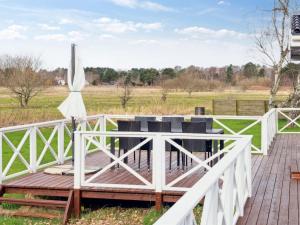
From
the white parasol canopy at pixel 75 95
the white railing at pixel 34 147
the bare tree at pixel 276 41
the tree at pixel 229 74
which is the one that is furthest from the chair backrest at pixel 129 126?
the tree at pixel 229 74

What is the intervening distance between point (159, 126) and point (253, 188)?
76.2 inches

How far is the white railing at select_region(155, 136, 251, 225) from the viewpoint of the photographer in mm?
2432

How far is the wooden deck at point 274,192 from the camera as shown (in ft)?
16.8

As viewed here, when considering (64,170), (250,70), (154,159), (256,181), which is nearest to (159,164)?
(154,159)

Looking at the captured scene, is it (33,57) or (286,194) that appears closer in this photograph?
(286,194)

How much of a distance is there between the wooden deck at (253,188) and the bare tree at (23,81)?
20.8m

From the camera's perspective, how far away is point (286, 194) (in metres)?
6.24

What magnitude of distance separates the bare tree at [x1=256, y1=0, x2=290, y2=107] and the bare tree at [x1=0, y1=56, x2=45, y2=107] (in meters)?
14.0

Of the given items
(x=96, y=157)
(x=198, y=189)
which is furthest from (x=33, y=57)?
(x=198, y=189)

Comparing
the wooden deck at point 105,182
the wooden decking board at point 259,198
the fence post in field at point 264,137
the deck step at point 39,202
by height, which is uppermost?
the fence post in field at point 264,137

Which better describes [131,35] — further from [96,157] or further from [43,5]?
[96,157]

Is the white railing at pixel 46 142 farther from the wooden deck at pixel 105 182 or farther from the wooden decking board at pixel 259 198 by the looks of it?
the wooden decking board at pixel 259 198

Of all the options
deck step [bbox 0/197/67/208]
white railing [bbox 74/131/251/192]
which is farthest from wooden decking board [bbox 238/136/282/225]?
deck step [bbox 0/197/67/208]

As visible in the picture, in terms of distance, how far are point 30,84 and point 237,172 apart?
25.2 m
